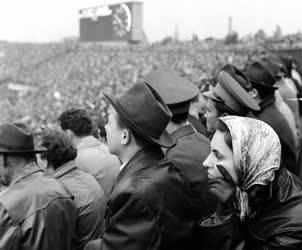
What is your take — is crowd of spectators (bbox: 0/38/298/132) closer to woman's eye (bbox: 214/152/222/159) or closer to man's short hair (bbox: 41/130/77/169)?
man's short hair (bbox: 41/130/77/169)

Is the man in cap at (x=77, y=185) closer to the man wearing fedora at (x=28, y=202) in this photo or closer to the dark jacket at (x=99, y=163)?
the man wearing fedora at (x=28, y=202)

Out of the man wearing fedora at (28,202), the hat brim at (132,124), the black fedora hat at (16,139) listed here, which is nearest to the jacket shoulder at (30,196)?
the man wearing fedora at (28,202)

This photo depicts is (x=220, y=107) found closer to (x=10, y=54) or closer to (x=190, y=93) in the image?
(x=190, y=93)

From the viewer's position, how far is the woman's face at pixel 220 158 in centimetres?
247

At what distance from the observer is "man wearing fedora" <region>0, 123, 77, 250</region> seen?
3.11 metres

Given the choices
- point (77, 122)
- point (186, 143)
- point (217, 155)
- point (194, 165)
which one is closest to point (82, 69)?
point (77, 122)

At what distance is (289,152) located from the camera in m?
4.49

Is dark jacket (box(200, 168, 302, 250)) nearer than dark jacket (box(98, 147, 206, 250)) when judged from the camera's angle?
Yes

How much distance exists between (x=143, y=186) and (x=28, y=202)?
1.00m

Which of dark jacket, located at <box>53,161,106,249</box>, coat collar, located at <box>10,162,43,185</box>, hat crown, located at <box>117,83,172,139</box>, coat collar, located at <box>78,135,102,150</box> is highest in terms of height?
hat crown, located at <box>117,83,172,139</box>

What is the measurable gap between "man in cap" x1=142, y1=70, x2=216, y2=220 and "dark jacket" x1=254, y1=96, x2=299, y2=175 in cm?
113

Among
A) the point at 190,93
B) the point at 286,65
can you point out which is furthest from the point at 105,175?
the point at 286,65

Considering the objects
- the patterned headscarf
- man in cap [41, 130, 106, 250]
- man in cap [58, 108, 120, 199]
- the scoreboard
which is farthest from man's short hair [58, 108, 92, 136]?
the scoreboard

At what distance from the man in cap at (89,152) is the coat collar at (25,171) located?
111 cm
